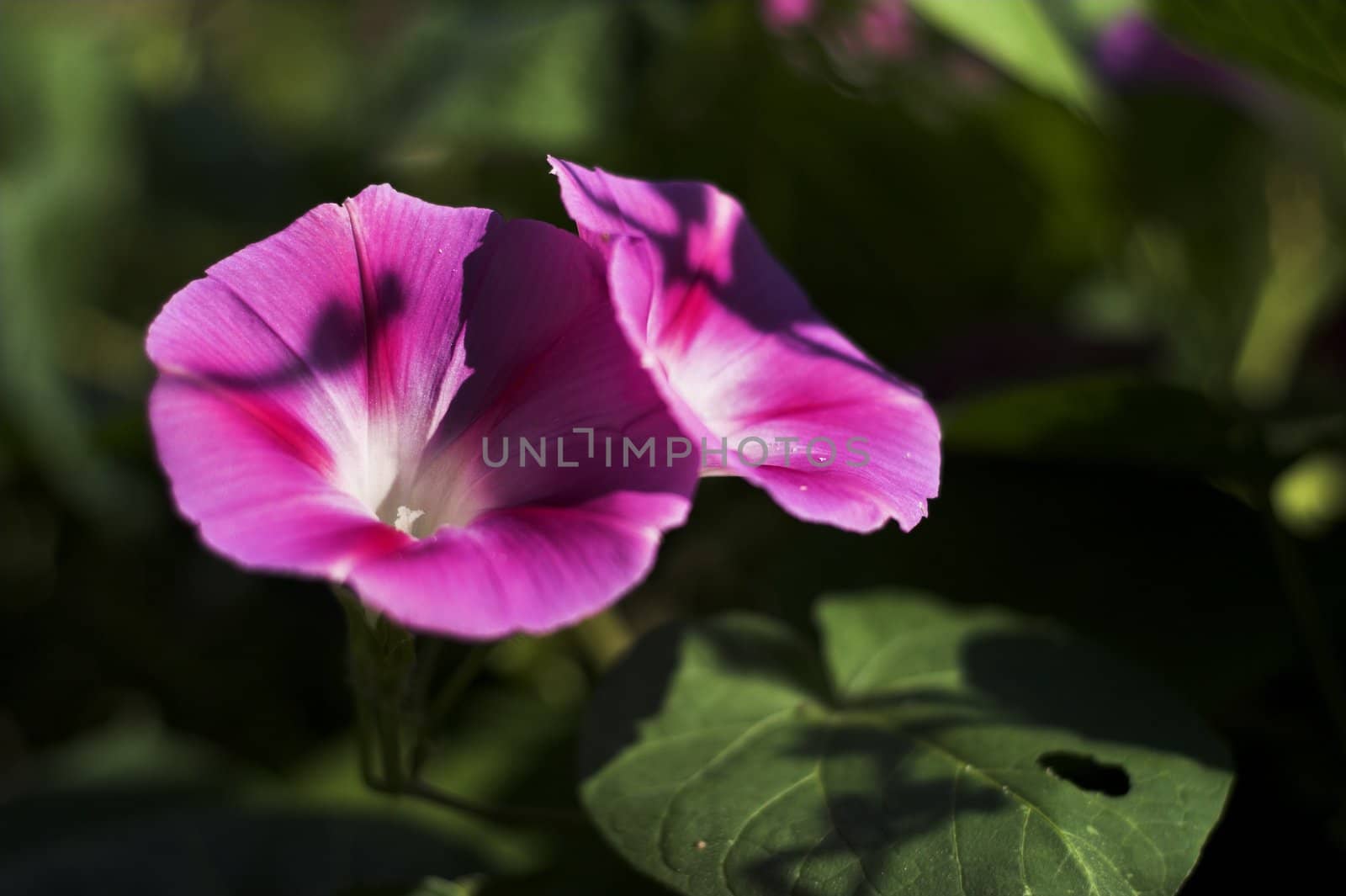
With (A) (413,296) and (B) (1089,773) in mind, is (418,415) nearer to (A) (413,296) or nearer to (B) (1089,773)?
(A) (413,296)

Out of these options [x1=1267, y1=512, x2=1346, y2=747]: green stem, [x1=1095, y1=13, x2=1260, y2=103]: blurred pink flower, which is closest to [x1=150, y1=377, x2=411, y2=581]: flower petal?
[x1=1267, y1=512, x2=1346, y2=747]: green stem

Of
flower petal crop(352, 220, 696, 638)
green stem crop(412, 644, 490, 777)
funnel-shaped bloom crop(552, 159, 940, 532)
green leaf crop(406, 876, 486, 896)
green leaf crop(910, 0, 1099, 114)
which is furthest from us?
green leaf crop(910, 0, 1099, 114)

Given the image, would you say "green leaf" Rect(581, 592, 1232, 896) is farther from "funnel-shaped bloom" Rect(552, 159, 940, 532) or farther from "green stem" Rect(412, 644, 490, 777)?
"funnel-shaped bloom" Rect(552, 159, 940, 532)

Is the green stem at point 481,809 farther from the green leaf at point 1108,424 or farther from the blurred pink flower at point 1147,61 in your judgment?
the blurred pink flower at point 1147,61

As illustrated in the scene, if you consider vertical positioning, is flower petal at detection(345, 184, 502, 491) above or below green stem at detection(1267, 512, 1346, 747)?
above

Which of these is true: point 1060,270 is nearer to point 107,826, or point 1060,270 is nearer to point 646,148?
point 646,148

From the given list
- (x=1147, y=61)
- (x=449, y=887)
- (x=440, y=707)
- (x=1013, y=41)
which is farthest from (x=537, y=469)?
Answer: (x=1147, y=61)

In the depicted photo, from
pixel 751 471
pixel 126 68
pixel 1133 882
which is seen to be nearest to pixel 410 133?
pixel 126 68

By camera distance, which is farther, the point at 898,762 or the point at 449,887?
the point at 449,887
